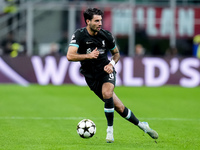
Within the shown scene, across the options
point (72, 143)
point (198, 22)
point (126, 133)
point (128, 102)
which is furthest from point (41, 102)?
point (198, 22)

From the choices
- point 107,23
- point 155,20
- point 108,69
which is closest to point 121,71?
point 107,23

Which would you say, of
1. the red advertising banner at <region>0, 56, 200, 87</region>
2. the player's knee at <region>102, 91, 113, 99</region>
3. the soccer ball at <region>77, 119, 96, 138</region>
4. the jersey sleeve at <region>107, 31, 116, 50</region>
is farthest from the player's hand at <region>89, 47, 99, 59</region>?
the red advertising banner at <region>0, 56, 200, 87</region>

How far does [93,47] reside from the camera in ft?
26.8

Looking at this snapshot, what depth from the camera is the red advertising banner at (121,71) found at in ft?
68.3

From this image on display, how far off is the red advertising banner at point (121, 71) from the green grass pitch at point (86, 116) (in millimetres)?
948

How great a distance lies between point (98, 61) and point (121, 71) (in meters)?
12.8

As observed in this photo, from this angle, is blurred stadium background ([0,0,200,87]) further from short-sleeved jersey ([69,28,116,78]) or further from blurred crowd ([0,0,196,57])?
short-sleeved jersey ([69,28,116,78])

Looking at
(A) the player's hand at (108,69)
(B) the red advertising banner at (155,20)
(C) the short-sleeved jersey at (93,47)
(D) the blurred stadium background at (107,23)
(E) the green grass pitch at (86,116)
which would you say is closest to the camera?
(E) the green grass pitch at (86,116)

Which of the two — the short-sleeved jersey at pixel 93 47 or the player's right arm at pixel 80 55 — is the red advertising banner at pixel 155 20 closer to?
the short-sleeved jersey at pixel 93 47

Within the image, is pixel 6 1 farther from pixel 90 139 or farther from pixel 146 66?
pixel 90 139

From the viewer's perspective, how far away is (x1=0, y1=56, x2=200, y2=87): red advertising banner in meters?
20.8

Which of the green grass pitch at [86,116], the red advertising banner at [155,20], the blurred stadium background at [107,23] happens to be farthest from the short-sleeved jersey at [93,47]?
the red advertising banner at [155,20]

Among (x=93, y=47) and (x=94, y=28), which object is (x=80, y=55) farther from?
(x=94, y=28)

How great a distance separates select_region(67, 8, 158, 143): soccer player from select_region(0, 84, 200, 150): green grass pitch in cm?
40
